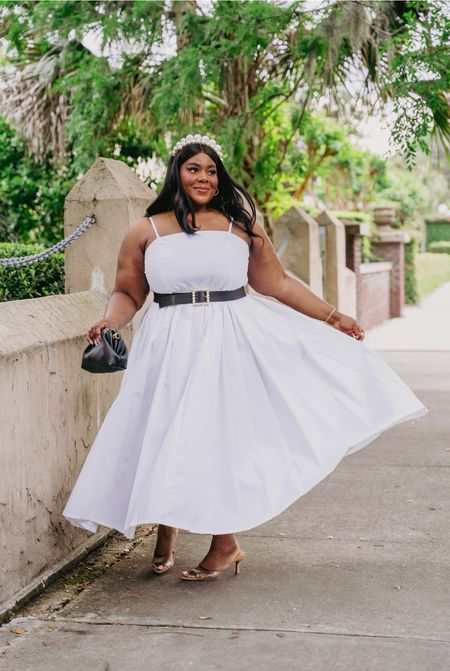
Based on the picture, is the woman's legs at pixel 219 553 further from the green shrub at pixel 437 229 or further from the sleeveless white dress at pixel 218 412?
the green shrub at pixel 437 229

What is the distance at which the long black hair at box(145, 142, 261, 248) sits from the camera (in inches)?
168

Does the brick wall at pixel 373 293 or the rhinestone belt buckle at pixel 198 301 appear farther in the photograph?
the brick wall at pixel 373 293

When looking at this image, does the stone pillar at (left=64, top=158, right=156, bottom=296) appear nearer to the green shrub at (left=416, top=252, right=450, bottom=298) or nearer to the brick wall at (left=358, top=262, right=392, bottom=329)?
the brick wall at (left=358, top=262, right=392, bottom=329)

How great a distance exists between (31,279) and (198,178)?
3.08 meters

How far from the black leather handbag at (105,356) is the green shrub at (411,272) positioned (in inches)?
753

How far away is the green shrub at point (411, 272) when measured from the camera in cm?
2270

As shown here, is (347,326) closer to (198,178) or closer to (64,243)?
(198,178)

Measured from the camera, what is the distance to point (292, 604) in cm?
395

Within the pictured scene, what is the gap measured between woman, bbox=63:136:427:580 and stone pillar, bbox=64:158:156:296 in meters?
0.78

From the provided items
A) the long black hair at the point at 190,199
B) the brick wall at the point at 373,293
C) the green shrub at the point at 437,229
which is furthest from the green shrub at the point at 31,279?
the green shrub at the point at 437,229

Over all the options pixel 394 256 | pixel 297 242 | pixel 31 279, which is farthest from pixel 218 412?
pixel 394 256

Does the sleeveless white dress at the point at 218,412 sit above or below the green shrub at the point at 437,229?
above

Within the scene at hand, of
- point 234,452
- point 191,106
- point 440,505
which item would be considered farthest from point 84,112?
point 234,452

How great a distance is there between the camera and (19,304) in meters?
4.36
